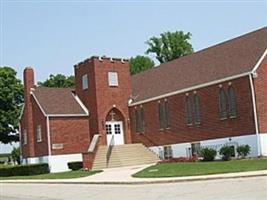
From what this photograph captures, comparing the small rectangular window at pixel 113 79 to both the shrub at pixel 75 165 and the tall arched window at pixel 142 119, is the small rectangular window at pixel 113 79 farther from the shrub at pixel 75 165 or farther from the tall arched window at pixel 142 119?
the shrub at pixel 75 165

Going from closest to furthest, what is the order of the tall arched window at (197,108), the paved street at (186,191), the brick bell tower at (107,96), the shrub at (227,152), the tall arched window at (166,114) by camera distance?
the paved street at (186,191)
the shrub at (227,152)
the tall arched window at (197,108)
the tall arched window at (166,114)
the brick bell tower at (107,96)

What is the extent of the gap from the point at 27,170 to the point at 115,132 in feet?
30.9

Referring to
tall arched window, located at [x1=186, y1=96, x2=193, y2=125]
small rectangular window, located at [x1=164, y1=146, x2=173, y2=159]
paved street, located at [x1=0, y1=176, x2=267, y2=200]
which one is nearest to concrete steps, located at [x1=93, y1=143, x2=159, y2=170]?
small rectangular window, located at [x1=164, y1=146, x2=173, y2=159]

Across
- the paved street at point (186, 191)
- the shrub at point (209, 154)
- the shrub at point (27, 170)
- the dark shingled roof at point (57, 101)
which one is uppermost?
the dark shingled roof at point (57, 101)

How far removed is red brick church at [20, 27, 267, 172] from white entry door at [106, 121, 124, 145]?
92 mm

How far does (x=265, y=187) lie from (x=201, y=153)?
727 inches

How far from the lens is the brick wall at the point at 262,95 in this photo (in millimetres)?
32875

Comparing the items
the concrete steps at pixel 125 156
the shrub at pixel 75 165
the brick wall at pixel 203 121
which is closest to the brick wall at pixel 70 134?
the shrub at pixel 75 165

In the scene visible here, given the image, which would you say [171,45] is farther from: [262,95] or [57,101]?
[262,95]

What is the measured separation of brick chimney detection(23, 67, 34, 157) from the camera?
153ft

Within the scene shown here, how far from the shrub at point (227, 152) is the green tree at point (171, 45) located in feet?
127

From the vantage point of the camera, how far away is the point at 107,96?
45.4 meters

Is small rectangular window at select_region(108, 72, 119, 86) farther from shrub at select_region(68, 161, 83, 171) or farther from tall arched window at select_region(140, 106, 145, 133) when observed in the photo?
shrub at select_region(68, 161, 83, 171)

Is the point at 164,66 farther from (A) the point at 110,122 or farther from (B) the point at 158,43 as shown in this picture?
(B) the point at 158,43
